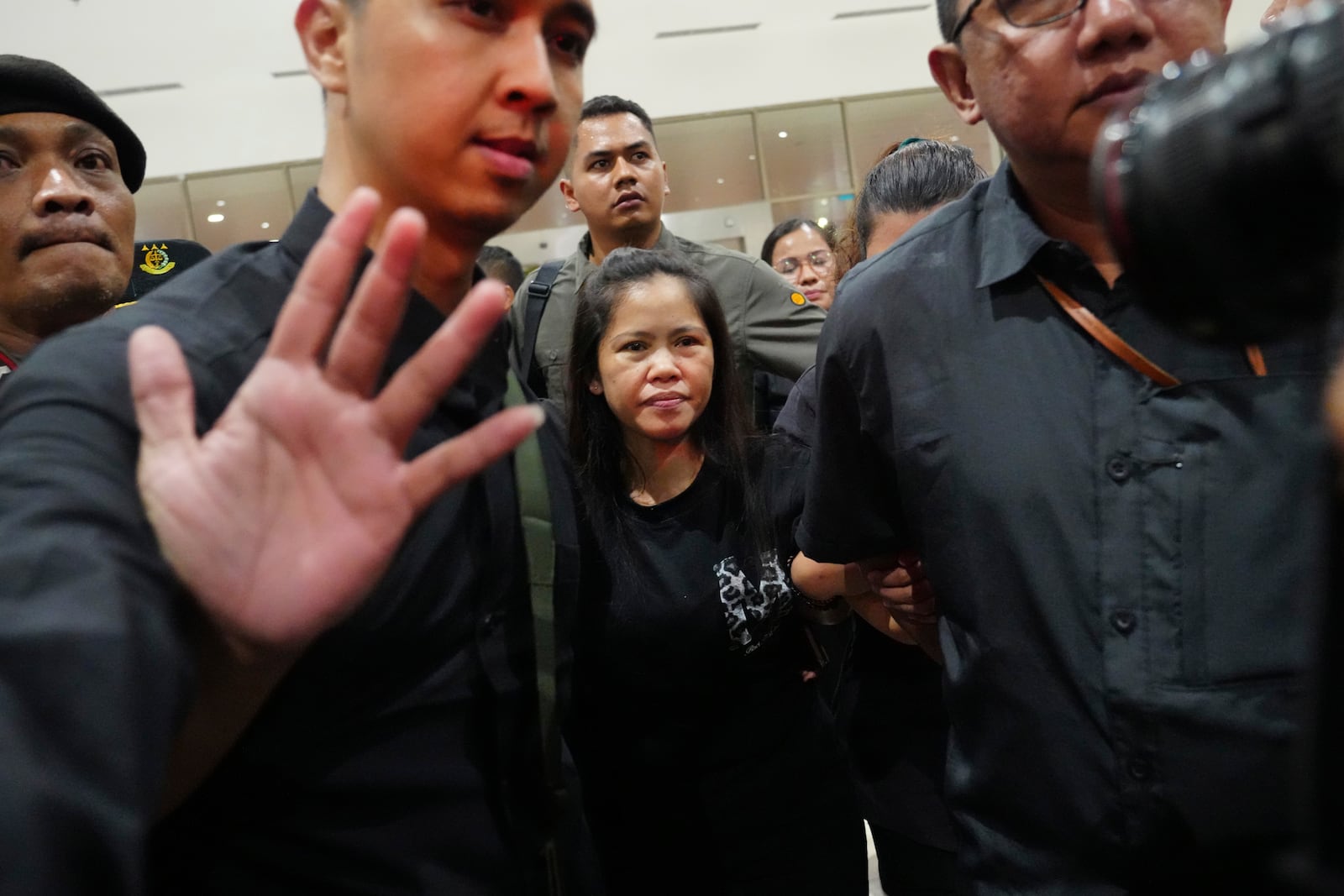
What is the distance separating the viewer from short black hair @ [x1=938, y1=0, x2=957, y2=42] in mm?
1324

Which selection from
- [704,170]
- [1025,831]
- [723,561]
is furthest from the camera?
[704,170]

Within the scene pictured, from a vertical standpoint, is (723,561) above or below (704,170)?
below

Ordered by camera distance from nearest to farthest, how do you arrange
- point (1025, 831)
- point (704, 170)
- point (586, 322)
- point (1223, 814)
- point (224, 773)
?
point (224, 773) < point (1223, 814) < point (1025, 831) < point (586, 322) < point (704, 170)

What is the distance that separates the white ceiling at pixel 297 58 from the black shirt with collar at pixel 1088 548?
659cm

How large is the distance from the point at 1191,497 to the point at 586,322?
5.30 feet

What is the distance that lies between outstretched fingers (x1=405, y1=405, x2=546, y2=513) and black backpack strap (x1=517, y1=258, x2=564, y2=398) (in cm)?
228

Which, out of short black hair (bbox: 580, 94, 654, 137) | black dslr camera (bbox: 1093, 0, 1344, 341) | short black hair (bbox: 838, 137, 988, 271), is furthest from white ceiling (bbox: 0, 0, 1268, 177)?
black dslr camera (bbox: 1093, 0, 1344, 341)

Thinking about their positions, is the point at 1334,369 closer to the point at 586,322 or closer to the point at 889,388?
the point at 889,388

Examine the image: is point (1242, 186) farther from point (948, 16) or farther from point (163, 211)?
point (163, 211)

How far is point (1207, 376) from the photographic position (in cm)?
109

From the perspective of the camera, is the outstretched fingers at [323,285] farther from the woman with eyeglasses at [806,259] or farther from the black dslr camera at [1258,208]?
the woman with eyeglasses at [806,259]

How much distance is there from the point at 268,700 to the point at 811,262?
4.21 meters

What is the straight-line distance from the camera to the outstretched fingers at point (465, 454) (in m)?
0.77

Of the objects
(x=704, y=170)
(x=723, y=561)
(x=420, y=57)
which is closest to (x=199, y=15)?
(x=704, y=170)
